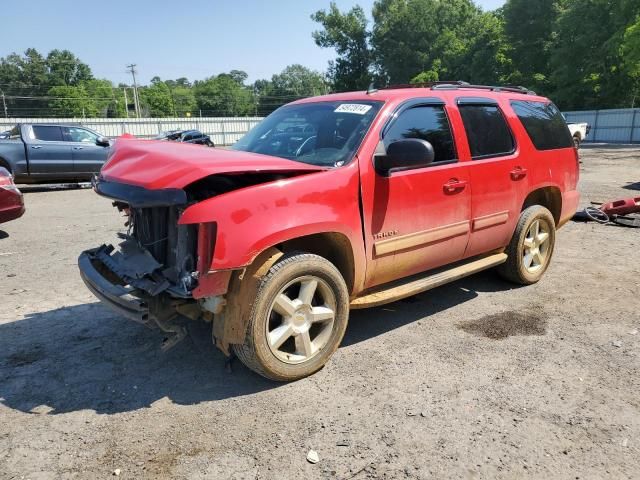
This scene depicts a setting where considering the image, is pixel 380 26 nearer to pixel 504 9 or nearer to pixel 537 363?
pixel 504 9

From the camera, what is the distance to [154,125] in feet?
140

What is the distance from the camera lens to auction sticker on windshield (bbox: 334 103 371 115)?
396 cm

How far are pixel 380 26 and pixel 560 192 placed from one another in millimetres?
64401

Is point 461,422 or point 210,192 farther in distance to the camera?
point 210,192

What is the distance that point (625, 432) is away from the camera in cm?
283

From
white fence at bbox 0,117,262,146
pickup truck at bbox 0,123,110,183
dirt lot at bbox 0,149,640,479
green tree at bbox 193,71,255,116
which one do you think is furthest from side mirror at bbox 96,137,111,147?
green tree at bbox 193,71,255,116

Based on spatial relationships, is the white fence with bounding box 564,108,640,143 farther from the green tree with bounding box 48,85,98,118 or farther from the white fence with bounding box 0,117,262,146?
the green tree with bounding box 48,85,98,118

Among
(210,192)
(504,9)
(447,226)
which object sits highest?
(504,9)

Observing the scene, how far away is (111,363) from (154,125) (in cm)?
4236

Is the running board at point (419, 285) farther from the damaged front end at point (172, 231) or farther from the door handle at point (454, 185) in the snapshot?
the damaged front end at point (172, 231)

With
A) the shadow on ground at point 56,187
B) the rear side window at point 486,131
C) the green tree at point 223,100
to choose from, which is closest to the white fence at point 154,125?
the shadow on ground at point 56,187

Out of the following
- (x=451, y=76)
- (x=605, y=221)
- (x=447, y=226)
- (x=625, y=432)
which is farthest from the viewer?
(x=451, y=76)

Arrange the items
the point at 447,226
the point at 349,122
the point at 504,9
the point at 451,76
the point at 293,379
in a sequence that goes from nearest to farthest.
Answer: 1. the point at 293,379
2. the point at 349,122
3. the point at 447,226
4. the point at 504,9
5. the point at 451,76

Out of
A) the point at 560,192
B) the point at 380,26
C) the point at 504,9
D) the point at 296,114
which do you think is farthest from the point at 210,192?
the point at 380,26
